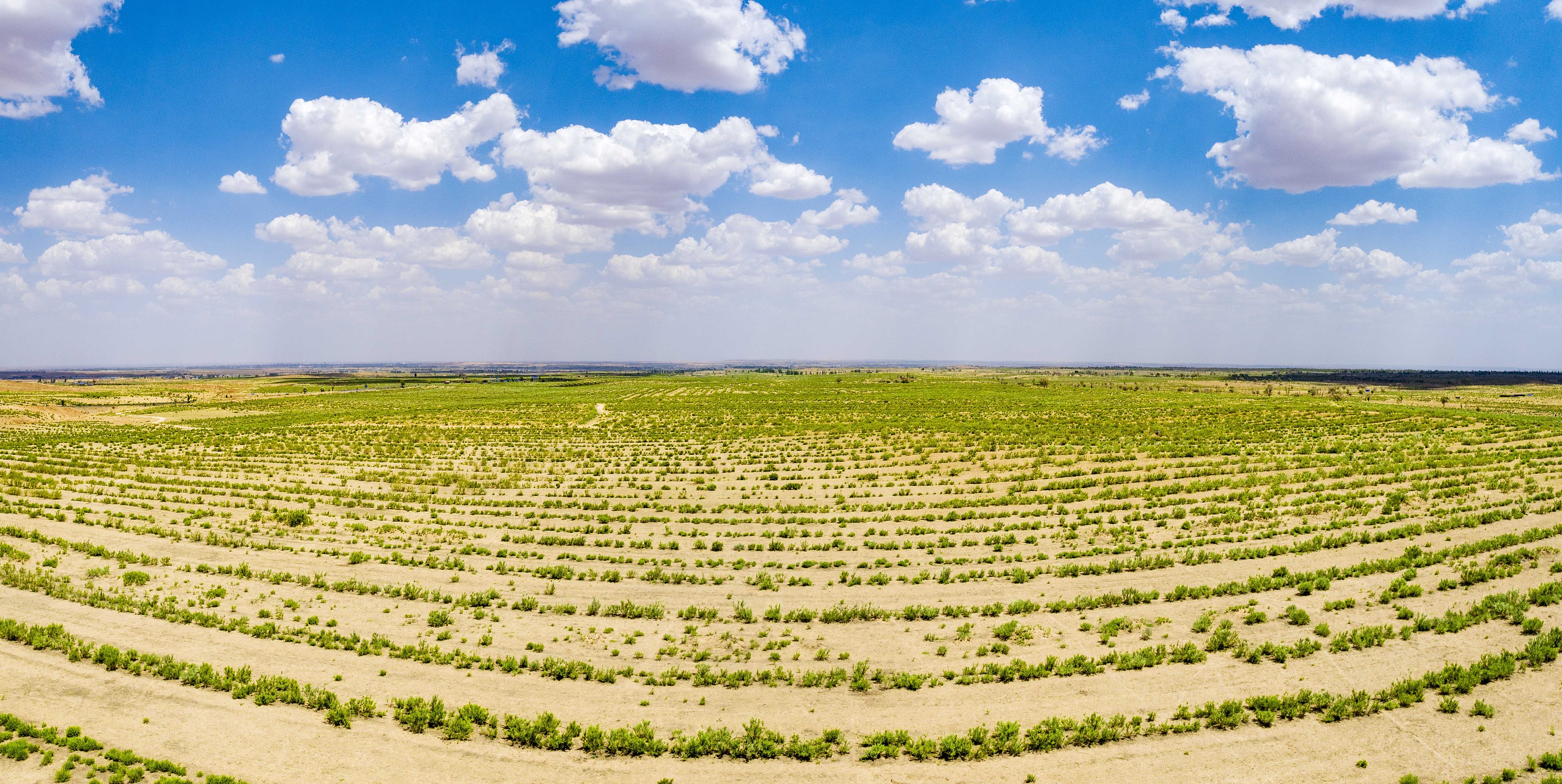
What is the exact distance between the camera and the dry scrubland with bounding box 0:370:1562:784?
11.3 metres

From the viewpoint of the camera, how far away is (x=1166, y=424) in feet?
209

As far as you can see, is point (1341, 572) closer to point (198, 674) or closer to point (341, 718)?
point (341, 718)

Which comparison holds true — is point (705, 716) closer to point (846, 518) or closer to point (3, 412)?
point (846, 518)

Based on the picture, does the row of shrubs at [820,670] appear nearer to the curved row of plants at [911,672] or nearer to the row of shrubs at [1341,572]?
the curved row of plants at [911,672]

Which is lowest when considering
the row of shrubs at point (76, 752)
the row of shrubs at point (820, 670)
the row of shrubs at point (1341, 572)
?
the row of shrubs at point (76, 752)

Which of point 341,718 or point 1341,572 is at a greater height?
point 1341,572

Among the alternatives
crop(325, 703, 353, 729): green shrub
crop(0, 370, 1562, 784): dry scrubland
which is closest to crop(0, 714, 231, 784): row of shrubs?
crop(0, 370, 1562, 784): dry scrubland

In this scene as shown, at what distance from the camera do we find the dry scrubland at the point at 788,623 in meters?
11.3

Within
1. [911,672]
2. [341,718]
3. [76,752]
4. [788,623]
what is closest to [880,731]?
[911,672]

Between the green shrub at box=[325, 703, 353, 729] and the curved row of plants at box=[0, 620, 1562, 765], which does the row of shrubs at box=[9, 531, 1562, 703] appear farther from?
the green shrub at box=[325, 703, 353, 729]

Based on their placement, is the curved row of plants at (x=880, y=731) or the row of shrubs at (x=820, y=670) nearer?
the curved row of plants at (x=880, y=731)

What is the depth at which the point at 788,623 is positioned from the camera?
16.9 meters

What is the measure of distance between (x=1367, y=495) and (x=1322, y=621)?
62.7ft

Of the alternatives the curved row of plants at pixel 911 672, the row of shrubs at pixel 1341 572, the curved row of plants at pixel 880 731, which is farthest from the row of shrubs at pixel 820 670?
the row of shrubs at pixel 1341 572
